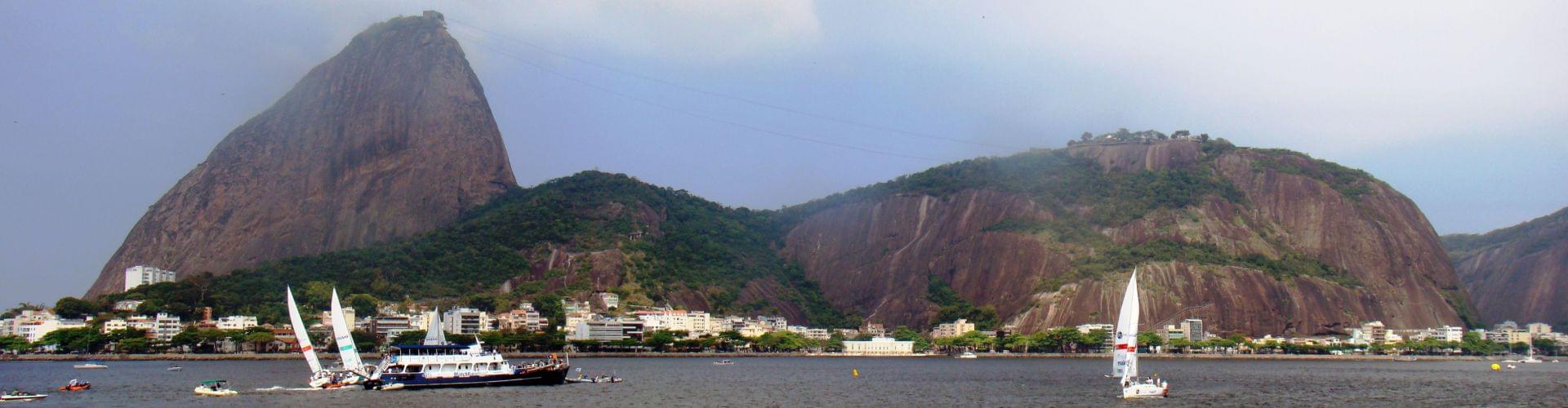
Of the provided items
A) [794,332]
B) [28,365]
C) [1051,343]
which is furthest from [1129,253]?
[28,365]

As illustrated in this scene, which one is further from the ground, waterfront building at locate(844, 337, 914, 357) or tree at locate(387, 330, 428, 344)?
tree at locate(387, 330, 428, 344)

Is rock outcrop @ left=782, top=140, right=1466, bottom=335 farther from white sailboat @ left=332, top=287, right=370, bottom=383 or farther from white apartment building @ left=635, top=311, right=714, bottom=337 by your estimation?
white sailboat @ left=332, top=287, right=370, bottom=383

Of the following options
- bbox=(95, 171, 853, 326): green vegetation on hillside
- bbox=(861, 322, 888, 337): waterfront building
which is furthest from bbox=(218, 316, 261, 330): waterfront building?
bbox=(861, 322, 888, 337): waterfront building

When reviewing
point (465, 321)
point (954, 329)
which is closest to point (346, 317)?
point (465, 321)

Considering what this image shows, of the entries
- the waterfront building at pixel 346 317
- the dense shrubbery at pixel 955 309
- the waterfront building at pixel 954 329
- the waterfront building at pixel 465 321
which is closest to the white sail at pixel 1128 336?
the waterfront building at pixel 465 321

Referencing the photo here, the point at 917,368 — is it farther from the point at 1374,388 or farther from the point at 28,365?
the point at 28,365

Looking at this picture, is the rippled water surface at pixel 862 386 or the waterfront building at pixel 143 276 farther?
the waterfront building at pixel 143 276

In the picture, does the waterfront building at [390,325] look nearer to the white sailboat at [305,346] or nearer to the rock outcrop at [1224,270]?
the rock outcrop at [1224,270]
